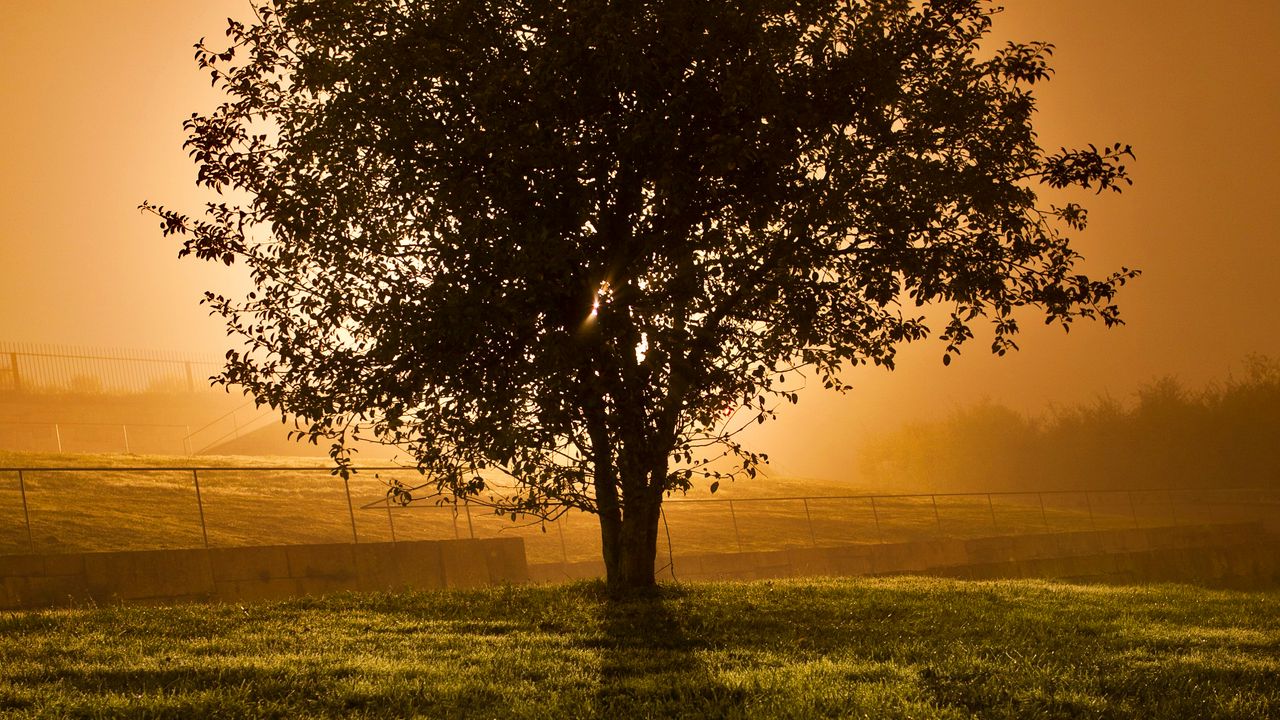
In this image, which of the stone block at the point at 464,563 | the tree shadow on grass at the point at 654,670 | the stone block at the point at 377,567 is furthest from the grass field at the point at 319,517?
the tree shadow on grass at the point at 654,670

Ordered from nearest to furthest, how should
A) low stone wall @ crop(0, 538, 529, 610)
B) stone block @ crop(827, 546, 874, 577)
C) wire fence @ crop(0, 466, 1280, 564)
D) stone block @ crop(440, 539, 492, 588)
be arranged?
low stone wall @ crop(0, 538, 529, 610)
stone block @ crop(440, 539, 492, 588)
wire fence @ crop(0, 466, 1280, 564)
stone block @ crop(827, 546, 874, 577)

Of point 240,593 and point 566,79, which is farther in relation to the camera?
point 240,593

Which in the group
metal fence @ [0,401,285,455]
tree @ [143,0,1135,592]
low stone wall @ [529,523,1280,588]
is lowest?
low stone wall @ [529,523,1280,588]

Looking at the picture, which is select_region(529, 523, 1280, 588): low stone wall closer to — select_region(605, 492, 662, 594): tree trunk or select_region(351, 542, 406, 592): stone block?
select_region(351, 542, 406, 592): stone block

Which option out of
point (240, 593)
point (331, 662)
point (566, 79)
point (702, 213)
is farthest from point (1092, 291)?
point (240, 593)

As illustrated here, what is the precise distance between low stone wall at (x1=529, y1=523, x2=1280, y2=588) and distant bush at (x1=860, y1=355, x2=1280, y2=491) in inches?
1035

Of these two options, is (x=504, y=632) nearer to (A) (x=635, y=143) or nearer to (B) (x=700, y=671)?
(B) (x=700, y=671)

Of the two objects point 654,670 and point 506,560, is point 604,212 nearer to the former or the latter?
point 654,670

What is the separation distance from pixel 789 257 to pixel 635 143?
1979 mm

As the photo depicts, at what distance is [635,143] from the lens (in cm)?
1065

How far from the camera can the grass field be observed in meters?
23.4

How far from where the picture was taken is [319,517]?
3011 centimetres

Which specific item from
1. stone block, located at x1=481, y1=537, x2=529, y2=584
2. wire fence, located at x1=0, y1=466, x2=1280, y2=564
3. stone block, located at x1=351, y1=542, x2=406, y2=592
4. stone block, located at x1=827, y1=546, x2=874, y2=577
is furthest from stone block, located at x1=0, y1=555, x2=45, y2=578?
stone block, located at x1=827, y1=546, x2=874, y2=577

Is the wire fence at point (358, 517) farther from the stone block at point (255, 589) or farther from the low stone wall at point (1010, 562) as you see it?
the low stone wall at point (1010, 562)
